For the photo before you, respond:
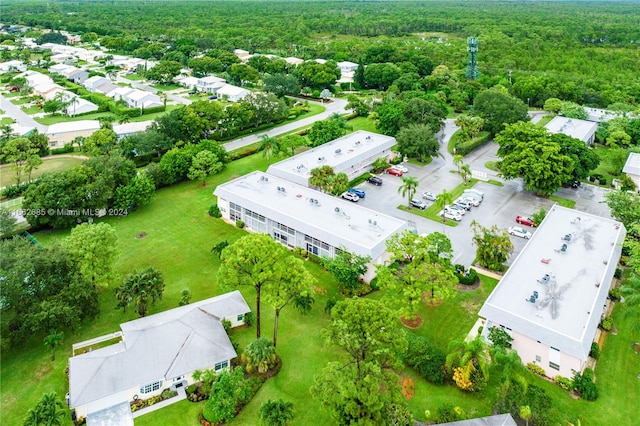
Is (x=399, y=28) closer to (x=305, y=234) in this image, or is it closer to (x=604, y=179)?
(x=604, y=179)

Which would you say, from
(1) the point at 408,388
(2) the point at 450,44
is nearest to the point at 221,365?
(1) the point at 408,388

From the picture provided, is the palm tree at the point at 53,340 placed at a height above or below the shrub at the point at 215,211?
above

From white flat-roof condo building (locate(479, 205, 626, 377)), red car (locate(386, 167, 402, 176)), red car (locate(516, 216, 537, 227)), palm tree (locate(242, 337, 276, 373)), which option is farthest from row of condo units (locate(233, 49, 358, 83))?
palm tree (locate(242, 337, 276, 373))

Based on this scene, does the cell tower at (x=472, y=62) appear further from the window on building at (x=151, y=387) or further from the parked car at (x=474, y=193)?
the window on building at (x=151, y=387)

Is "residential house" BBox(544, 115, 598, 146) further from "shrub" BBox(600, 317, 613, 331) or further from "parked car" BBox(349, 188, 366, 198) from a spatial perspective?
"shrub" BBox(600, 317, 613, 331)

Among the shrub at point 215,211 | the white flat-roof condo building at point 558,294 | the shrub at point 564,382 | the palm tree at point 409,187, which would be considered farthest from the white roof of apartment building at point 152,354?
the palm tree at point 409,187

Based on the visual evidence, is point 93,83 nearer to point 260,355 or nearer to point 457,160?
point 457,160
